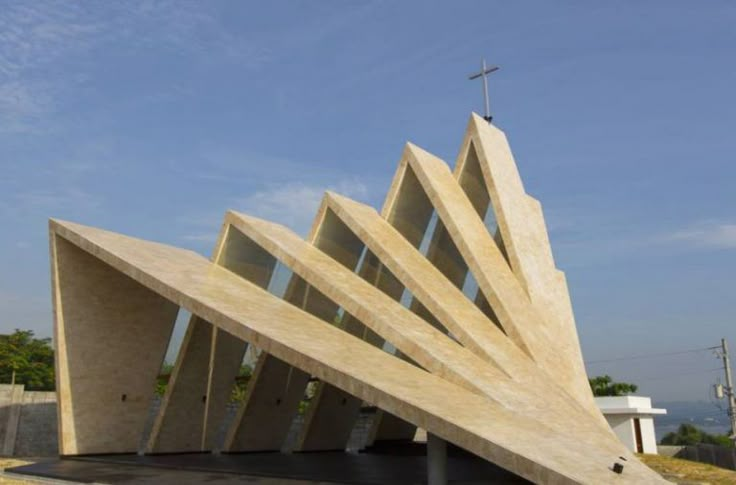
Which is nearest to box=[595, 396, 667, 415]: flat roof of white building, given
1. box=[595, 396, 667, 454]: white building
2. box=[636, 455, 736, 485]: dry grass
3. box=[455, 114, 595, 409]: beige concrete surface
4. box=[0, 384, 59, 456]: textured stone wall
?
box=[595, 396, 667, 454]: white building

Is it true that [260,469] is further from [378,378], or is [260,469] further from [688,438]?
[688,438]

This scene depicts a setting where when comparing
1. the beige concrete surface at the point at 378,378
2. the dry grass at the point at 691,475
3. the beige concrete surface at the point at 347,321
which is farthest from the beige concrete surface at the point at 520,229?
the beige concrete surface at the point at 378,378

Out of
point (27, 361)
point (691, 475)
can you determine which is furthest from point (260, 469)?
point (27, 361)

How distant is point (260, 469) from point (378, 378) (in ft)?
20.0

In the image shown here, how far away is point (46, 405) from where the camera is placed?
25.9 metres

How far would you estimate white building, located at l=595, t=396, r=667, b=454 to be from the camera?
3372cm

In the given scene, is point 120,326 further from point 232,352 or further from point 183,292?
point 183,292

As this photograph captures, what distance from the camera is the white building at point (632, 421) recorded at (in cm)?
3372

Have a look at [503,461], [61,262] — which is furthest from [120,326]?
Answer: [503,461]

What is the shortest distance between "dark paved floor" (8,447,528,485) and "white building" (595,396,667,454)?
58.1 feet

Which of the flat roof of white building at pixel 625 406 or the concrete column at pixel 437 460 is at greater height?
the flat roof of white building at pixel 625 406

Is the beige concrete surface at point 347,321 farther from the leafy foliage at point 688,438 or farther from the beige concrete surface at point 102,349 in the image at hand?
the leafy foliage at point 688,438

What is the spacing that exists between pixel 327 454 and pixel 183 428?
466 cm

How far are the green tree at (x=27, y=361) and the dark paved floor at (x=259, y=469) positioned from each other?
2976 cm
